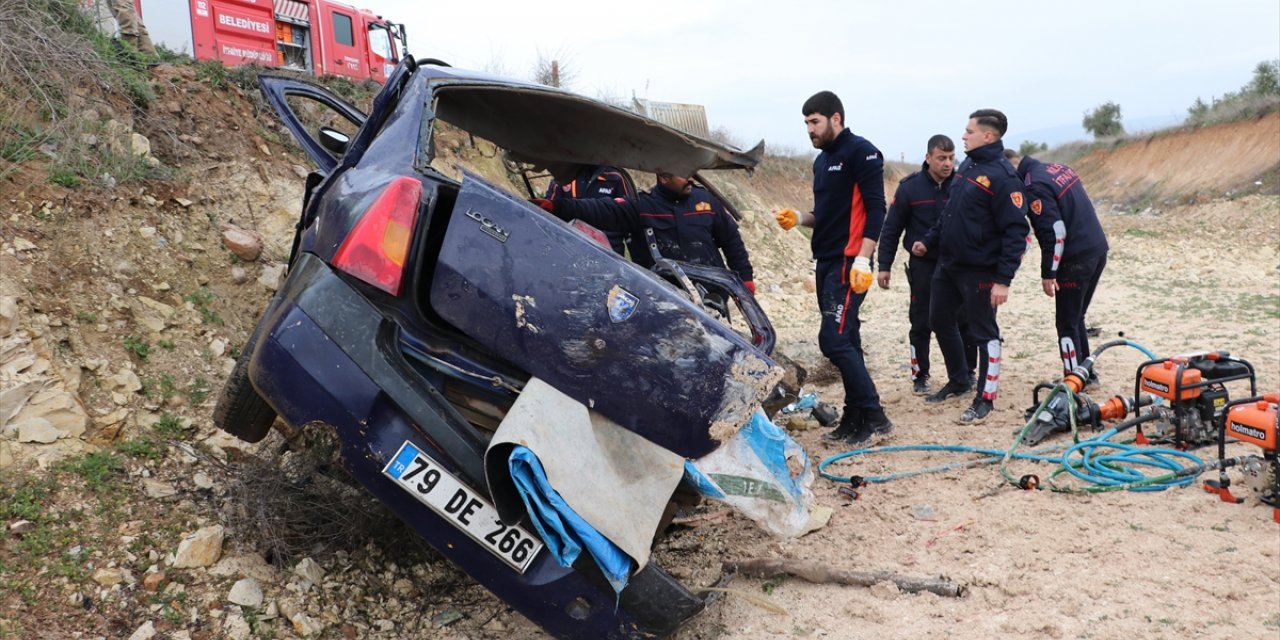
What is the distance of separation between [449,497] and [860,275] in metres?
3.01

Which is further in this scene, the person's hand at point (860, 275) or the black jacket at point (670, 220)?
the black jacket at point (670, 220)

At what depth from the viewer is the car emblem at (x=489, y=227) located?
2471mm

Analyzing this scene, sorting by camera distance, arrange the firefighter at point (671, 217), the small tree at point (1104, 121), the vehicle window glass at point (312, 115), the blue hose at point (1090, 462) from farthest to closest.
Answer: the small tree at point (1104, 121) < the vehicle window glass at point (312, 115) < the firefighter at point (671, 217) < the blue hose at point (1090, 462)

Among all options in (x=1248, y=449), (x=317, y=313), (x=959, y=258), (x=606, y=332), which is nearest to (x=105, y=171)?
(x=317, y=313)

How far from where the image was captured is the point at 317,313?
8.07 ft

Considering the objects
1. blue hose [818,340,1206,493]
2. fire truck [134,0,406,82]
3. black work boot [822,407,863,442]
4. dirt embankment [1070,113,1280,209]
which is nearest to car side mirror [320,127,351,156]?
blue hose [818,340,1206,493]

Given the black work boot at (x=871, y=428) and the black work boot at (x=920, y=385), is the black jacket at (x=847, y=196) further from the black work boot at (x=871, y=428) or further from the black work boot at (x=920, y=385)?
the black work boot at (x=920, y=385)

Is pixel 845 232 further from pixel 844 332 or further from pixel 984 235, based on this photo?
pixel 984 235

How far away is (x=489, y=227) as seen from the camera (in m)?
2.48

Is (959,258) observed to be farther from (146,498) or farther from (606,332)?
(146,498)

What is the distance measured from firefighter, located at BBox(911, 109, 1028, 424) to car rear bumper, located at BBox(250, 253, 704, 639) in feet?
11.8

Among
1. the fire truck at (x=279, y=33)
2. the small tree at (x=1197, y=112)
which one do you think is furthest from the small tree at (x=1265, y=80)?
the fire truck at (x=279, y=33)

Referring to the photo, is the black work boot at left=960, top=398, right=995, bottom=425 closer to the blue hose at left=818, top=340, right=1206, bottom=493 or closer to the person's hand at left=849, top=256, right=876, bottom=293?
the blue hose at left=818, top=340, right=1206, bottom=493

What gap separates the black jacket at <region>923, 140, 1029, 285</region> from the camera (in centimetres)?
537
